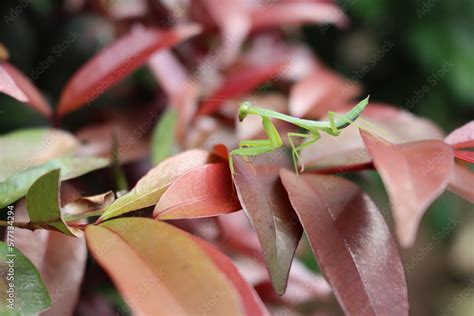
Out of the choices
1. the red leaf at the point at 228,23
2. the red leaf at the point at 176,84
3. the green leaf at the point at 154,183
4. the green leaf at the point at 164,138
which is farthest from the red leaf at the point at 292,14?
the green leaf at the point at 154,183

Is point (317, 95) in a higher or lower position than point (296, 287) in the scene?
higher

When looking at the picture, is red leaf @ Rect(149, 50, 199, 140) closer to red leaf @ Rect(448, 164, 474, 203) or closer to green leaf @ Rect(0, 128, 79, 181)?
green leaf @ Rect(0, 128, 79, 181)

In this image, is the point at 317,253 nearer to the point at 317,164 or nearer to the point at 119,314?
the point at 317,164

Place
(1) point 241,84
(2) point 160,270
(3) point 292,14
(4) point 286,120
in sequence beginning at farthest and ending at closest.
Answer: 1. (3) point 292,14
2. (1) point 241,84
3. (4) point 286,120
4. (2) point 160,270

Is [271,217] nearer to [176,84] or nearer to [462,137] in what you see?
[462,137]

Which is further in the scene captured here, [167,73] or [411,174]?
[167,73]

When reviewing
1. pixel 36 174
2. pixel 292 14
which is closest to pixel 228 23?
pixel 292 14

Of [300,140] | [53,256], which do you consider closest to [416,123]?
[300,140]
